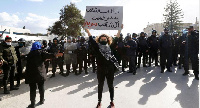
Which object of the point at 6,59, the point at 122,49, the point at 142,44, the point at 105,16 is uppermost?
the point at 105,16

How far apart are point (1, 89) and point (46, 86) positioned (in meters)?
1.46

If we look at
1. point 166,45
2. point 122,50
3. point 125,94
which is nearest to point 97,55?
point 125,94

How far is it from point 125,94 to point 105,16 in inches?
93.1

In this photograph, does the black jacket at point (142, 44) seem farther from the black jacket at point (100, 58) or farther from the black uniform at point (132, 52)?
the black jacket at point (100, 58)

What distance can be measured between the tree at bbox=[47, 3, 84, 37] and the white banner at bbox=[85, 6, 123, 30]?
31.4m

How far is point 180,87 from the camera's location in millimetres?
5785

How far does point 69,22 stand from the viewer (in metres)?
36.1

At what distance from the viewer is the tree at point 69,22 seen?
1431 inches

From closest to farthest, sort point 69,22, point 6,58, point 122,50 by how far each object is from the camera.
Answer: point 6,58, point 122,50, point 69,22

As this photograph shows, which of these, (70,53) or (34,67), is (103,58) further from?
(70,53)

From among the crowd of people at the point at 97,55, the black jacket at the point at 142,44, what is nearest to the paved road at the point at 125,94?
the crowd of people at the point at 97,55

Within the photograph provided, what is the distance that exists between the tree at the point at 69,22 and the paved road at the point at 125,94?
30.4 m

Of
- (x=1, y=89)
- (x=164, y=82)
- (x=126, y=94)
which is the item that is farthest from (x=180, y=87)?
(x=1, y=89)

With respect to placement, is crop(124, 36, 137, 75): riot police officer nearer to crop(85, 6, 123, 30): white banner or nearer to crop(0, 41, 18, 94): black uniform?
crop(85, 6, 123, 30): white banner
